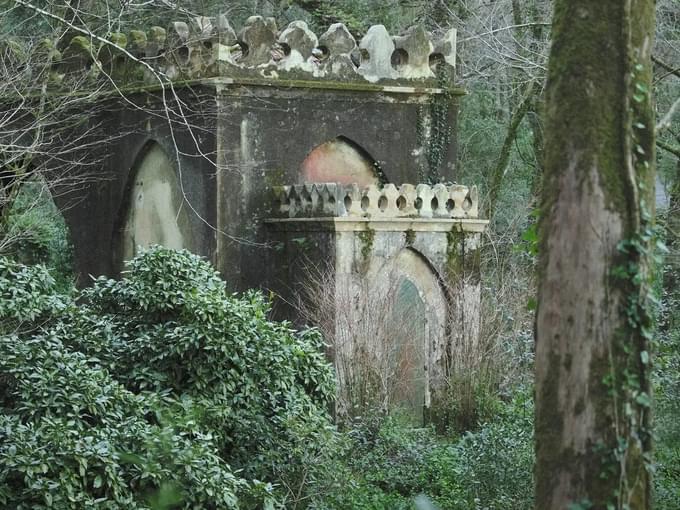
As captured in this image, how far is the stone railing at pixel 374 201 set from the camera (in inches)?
501

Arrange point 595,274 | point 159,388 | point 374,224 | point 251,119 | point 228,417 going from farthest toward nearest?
point 251,119
point 374,224
point 228,417
point 159,388
point 595,274

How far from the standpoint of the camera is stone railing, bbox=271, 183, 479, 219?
12734mm

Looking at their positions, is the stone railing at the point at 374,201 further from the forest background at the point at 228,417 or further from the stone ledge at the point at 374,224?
the forest background at the point at 228,417

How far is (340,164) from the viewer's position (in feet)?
48.6

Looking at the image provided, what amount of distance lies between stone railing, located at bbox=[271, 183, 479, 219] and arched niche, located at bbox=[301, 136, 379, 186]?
0.80m

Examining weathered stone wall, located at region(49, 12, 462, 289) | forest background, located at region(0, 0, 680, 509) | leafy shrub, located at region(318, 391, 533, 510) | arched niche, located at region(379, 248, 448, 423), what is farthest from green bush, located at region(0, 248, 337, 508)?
weathered stone wall, located at region(49, 12, 462, 289)

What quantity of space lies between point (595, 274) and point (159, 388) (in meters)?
4.70

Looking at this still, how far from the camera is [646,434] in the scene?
4.70 metres

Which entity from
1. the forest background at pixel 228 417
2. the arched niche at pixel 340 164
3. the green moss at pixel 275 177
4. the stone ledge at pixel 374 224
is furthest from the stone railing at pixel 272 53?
the forest background at pixel 228 417

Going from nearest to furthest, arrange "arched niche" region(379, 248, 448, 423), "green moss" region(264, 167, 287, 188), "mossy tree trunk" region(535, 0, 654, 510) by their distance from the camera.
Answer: "mossy tree trunk" region(535, 0, 654, 510)
"arched niche" region(379, 248, 448, 423)
"green moss" region(264, 167, 287, 188)

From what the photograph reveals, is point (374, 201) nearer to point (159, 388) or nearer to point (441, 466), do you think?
point (441, 466)

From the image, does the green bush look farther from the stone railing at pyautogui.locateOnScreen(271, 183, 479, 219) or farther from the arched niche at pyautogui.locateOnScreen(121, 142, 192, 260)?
the arched niche at pyautogui.locateOnScreen(121, 142, 192, 260)

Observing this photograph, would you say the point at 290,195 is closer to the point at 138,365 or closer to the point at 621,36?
the point at 138,365

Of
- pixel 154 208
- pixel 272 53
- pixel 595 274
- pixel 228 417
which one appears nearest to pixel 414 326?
pixel 272 53
